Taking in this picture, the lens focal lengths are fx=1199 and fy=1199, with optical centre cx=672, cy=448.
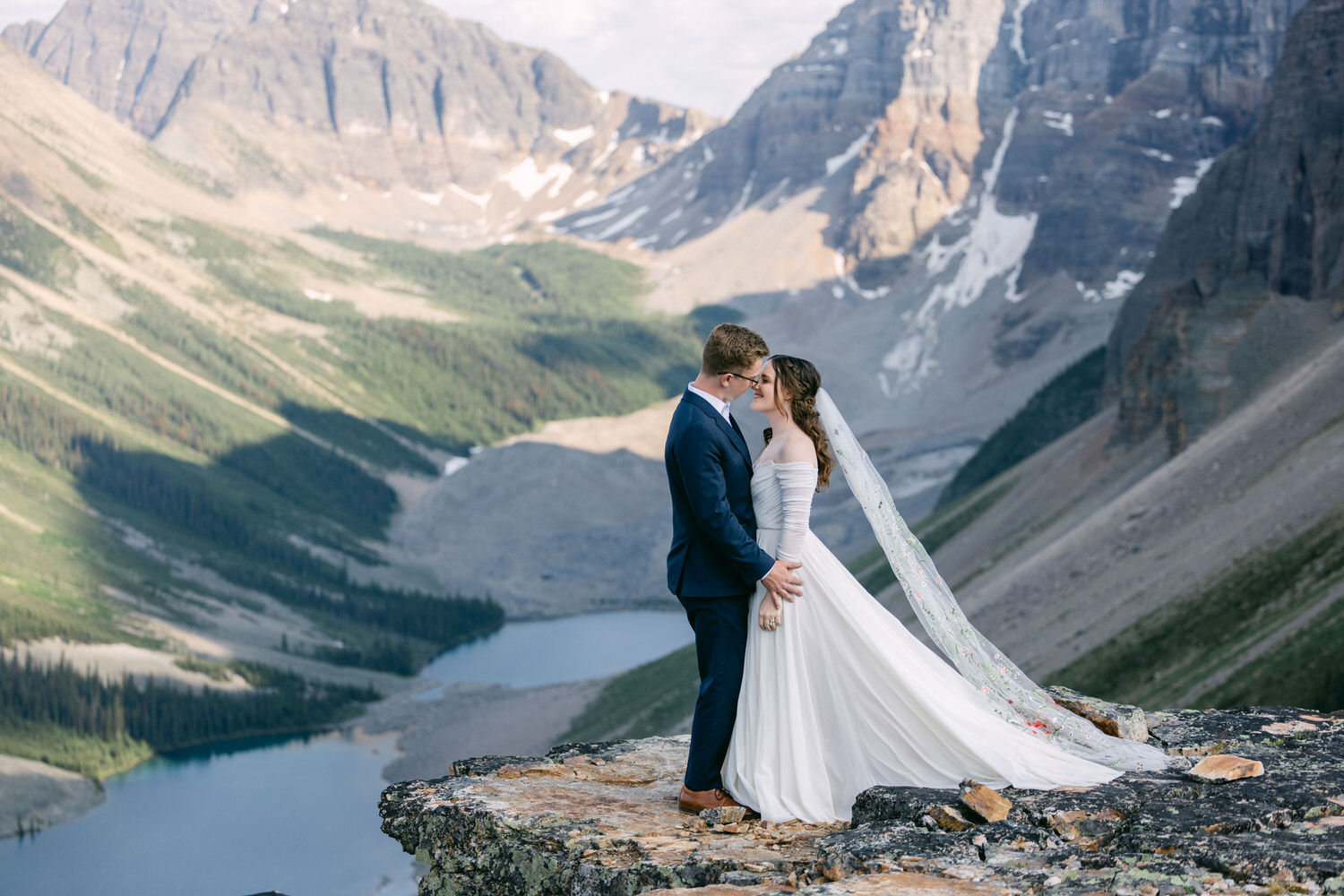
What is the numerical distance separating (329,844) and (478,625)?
2236 inches

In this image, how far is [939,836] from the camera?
8914 mm

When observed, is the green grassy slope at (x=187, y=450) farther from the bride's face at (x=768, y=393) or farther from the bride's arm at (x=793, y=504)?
the bride's face at (x=768, y=393)

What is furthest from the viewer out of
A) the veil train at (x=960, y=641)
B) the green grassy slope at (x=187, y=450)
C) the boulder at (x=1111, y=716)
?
the green grassy slope at (x=187, y=450)

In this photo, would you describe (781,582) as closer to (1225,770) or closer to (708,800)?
(708,800)

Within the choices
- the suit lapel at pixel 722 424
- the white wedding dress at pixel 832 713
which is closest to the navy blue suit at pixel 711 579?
the suit lapel at pixel 722 424

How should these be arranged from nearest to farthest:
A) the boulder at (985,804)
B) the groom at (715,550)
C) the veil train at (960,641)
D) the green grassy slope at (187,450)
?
the boulder at (985,804), the groom at (715,550), the veil train at (960,641), the green grassy slope at (187,450)

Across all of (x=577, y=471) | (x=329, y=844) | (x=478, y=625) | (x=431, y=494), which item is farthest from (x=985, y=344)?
(x=329, y=844)

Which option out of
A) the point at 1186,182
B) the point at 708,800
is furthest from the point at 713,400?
the point at 1186,182

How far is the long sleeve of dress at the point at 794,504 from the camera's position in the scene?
10070 millimetres

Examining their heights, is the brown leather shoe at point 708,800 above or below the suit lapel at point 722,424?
below

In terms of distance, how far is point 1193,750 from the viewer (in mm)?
11281

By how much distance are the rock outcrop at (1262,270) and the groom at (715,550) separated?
52.0 metres

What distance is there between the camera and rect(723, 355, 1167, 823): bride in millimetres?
10102

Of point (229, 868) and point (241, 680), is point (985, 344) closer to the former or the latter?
point (241, 680)
